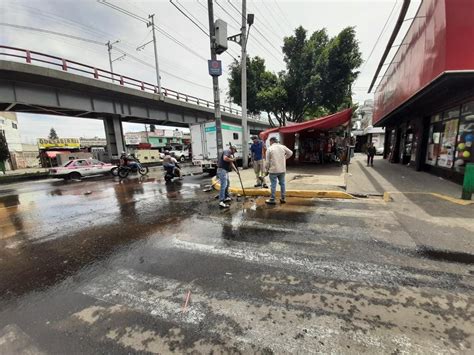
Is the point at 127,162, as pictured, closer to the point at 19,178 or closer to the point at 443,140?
the point at 19,178

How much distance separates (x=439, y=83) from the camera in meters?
6.48

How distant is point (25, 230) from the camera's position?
17.5ft

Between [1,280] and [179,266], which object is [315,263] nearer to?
[179,266]

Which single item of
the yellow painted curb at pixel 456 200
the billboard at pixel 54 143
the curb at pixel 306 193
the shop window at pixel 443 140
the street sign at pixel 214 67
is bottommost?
the yellow painted curb at pixel 456 200

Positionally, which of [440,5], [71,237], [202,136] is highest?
[440,5]

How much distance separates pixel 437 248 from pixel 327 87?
2124 centimetres

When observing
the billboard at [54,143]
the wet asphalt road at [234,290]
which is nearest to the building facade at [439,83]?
the wet asphalt road at [234,290]

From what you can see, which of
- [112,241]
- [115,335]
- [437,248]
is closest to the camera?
[115,335]

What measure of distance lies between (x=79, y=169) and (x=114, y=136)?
662 centimetres

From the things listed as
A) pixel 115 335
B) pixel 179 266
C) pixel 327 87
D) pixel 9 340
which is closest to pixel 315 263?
pixel 179 266

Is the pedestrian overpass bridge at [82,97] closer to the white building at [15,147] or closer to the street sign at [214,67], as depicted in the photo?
the street sign at [214,67]

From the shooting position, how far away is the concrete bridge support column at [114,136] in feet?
68.6

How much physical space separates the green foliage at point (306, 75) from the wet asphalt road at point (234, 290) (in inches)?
749

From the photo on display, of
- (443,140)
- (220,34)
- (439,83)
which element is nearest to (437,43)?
(439,83)
